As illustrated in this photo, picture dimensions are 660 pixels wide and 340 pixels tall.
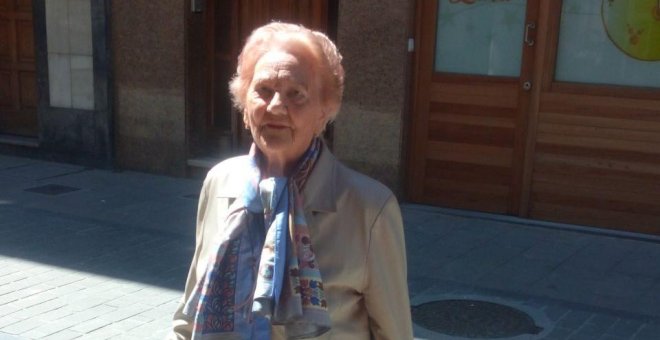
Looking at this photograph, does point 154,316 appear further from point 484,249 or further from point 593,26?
point 593,26

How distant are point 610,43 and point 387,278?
5436mm

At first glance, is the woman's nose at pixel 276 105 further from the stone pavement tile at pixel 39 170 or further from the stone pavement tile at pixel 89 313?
the stone pavement tile at pixel 39 170

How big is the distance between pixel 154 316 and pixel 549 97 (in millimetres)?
3743

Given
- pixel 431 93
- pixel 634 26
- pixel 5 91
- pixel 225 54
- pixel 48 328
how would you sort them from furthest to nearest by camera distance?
pixel 5 91 → pixel 225 54 → pixel 431 93 → pixel 634 26 → pixel 48 328

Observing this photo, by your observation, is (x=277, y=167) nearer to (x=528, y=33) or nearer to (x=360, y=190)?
(x=360, y=190)

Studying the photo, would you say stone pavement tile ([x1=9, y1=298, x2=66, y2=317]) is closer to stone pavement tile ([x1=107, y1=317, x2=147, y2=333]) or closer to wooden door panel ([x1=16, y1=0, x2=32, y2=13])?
stone pavement tile ([x1=107, y1=317, x2=147, y2=333])

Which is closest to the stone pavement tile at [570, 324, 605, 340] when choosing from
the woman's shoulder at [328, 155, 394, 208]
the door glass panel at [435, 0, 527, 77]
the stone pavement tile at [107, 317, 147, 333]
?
the stone pavement tile at [107, 317, 147, 333]

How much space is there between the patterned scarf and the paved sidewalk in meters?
2.87

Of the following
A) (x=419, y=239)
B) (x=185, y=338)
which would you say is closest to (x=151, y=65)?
(x=419, y=239)

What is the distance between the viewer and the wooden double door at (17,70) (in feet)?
33.5

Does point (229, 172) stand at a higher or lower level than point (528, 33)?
lower

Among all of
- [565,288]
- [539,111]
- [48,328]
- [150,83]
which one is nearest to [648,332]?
[565,288]

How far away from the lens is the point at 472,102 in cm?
779

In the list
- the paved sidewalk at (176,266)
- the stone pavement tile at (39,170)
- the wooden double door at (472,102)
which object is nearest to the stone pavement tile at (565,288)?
the paved sidewalk at (176,266)
